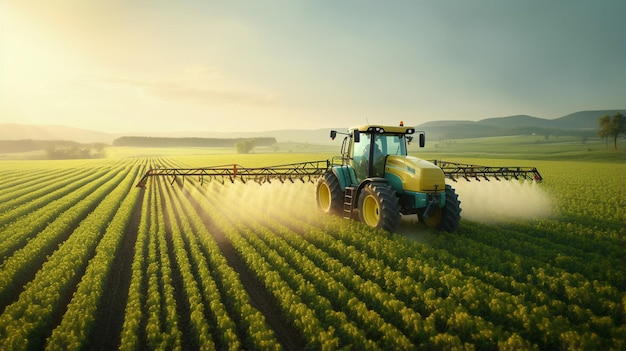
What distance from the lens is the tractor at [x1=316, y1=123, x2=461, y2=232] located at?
8.66 m

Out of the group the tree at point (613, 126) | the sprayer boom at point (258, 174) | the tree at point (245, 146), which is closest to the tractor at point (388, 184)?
the sprayer boom at point (258, 174)

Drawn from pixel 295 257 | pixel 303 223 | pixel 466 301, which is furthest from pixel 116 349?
pixel 303 223

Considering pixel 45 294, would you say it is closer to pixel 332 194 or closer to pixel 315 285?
pixel 315 285

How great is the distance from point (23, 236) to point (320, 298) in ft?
30.9

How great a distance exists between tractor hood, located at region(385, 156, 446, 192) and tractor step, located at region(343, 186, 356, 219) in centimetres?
126

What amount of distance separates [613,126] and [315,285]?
6612 centimetres

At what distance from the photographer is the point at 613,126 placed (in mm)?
53281

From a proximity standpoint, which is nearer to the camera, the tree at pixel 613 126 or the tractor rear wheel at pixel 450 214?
the tractor rear wheel at pixel 450 214

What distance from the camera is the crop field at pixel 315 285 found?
15.6ft

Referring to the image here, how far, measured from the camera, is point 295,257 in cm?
762

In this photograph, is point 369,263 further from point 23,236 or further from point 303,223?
point 23,236

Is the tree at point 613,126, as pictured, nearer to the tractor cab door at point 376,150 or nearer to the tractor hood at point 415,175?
the tractor cab door at point 376,150

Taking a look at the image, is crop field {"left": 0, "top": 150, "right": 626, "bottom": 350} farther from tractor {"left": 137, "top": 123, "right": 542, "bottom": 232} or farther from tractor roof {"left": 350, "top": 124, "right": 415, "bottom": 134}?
tractor roof {"left": 350, "top": 124, "right": 415, "bottom": 134}

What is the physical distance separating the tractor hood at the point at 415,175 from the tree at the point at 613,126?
61746 millimetres
